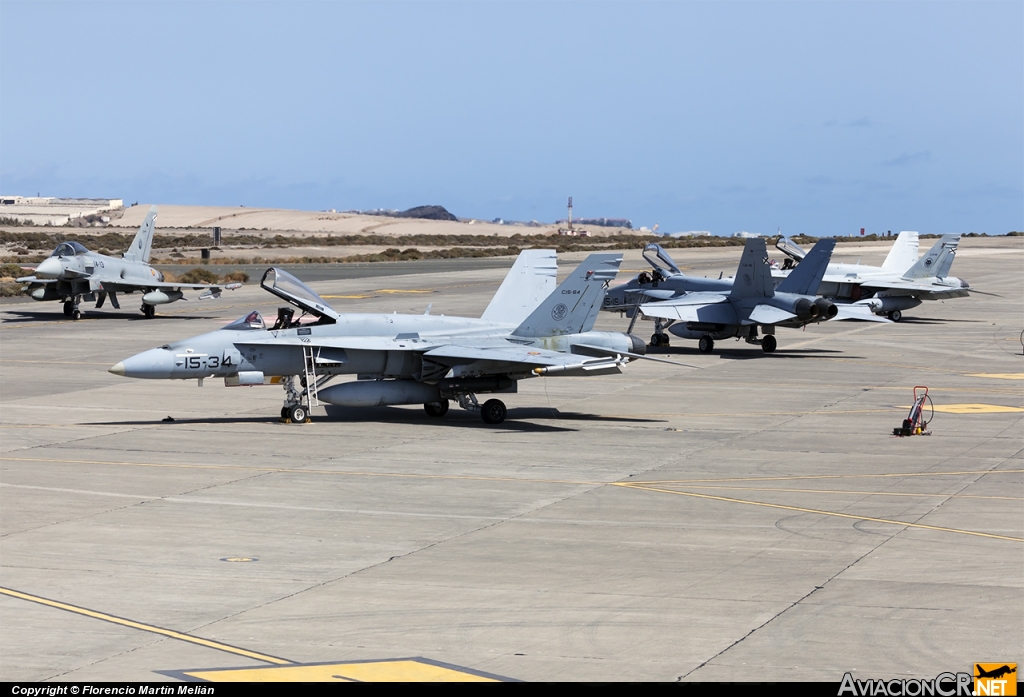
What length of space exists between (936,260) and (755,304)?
56.9 ft

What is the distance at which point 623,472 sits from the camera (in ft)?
65.3

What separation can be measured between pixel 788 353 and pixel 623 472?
69.2 ft

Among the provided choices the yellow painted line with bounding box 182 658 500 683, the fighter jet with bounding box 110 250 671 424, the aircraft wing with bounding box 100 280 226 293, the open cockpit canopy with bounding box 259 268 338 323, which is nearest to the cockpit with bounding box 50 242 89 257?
the aircraft wing with bounding box 100 280 226 293

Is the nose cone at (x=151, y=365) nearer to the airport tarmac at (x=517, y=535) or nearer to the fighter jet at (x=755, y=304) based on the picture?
the airport tarmac at (x=517, y=535)

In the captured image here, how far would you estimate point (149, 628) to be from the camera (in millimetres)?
11211

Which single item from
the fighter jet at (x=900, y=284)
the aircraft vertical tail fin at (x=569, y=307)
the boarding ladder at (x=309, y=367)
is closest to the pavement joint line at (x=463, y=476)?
the boarding ladder at (x=309, y=367)

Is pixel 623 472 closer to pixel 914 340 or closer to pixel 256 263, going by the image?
pixel 914 340

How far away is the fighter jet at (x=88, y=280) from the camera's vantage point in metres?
47.4

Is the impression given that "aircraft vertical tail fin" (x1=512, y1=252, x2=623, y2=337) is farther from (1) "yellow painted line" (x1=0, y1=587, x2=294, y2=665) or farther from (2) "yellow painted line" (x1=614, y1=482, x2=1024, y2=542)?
(1) "yellow painted line" (x1=0, y1=587, x2=294, y2=665)

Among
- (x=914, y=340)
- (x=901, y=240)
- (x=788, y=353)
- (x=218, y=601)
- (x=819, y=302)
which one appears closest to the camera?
(x=218, y=601)

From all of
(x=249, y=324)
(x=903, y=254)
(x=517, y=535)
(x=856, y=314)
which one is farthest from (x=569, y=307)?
(x=903, y=254)

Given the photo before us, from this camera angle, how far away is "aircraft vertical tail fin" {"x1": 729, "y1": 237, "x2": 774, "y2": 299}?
3778 centimetres

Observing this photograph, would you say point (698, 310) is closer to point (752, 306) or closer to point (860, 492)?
point (752, 306)

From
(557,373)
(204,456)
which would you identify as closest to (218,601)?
(204,456)
